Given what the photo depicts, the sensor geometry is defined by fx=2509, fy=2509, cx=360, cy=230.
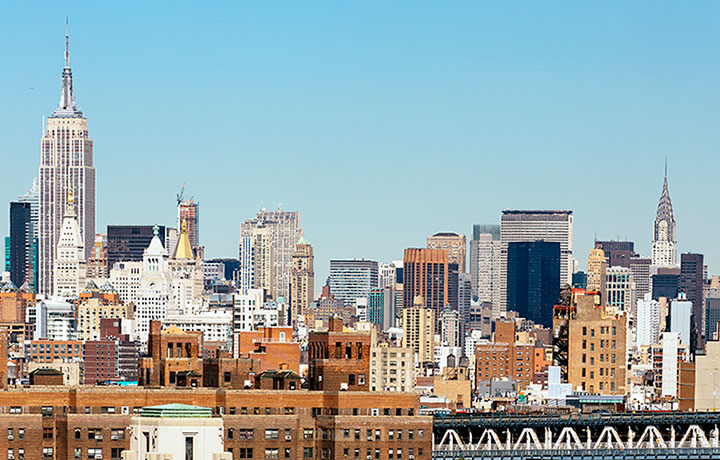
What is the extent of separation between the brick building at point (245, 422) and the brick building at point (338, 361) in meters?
5.76

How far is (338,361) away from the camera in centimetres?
17225

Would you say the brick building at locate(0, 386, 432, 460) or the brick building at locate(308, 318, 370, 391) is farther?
the brick building at locate(308, 318, 370, 391)

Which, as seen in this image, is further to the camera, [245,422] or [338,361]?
[338,361]

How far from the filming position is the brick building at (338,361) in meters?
171

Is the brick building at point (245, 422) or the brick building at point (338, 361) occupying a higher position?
the brick building at point (338, 361)

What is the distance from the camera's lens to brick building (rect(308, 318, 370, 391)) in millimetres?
170875

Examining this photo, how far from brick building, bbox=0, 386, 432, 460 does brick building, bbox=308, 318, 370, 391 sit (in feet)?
18.9

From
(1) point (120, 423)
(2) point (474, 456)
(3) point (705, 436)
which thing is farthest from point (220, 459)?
(3) point (705, 436)

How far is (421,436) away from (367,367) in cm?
1432

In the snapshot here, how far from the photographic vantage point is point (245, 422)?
159375mm

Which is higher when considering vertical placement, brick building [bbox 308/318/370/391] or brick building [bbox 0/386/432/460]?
brick building [bbox 308/318/370/391]

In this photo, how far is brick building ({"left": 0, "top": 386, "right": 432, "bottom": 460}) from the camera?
15588cm

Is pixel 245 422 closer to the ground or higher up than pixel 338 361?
closer to the ground

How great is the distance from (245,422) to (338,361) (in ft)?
47.5
